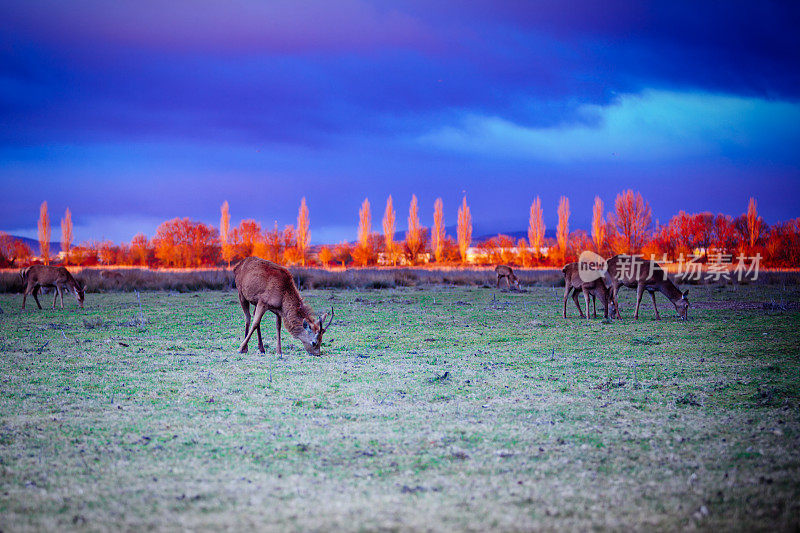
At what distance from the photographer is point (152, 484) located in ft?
17.3

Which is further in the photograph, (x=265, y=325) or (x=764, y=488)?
(x=265, y=325)

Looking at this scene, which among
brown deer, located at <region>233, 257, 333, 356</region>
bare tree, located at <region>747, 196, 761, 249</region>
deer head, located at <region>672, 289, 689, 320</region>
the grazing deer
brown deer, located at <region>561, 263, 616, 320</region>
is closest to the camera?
brown deer, located at <region>233, 257, 333, 356</region>

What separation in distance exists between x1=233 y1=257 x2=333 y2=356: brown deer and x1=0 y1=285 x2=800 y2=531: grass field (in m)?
0.81

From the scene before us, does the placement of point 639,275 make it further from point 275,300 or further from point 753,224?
point 753,224

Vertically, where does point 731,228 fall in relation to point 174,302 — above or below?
above

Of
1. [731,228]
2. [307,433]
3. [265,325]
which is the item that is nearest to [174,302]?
[265,325]

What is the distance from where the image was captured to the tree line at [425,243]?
75500 millimetres

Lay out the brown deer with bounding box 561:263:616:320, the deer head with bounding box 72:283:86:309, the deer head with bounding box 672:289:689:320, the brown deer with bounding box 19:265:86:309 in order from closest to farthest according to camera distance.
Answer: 1. the deer head with bounding box 672:289:689:320
2. the brown deer with bounding box 561:263:616:320
3. the deer head with bounding box 72:283:86:309
4. the brown deer with bounding box 19:265:86:309

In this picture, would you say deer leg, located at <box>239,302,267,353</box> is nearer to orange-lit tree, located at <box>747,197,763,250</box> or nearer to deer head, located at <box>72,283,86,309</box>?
deer head, located at <box>72,283,86,309</box>

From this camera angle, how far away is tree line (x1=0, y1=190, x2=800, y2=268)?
2972 inches

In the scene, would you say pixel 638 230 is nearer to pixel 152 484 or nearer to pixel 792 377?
pixel 792 377

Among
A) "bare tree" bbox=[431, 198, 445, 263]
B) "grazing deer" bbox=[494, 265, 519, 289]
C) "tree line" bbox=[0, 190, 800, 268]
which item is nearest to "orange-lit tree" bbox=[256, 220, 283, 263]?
"tree line" bbox=[0, 190, 800, 268]

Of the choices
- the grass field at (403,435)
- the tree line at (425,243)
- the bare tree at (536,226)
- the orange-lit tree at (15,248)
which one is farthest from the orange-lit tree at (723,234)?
the orange-lit tree at (15,248)

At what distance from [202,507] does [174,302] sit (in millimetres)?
24756
